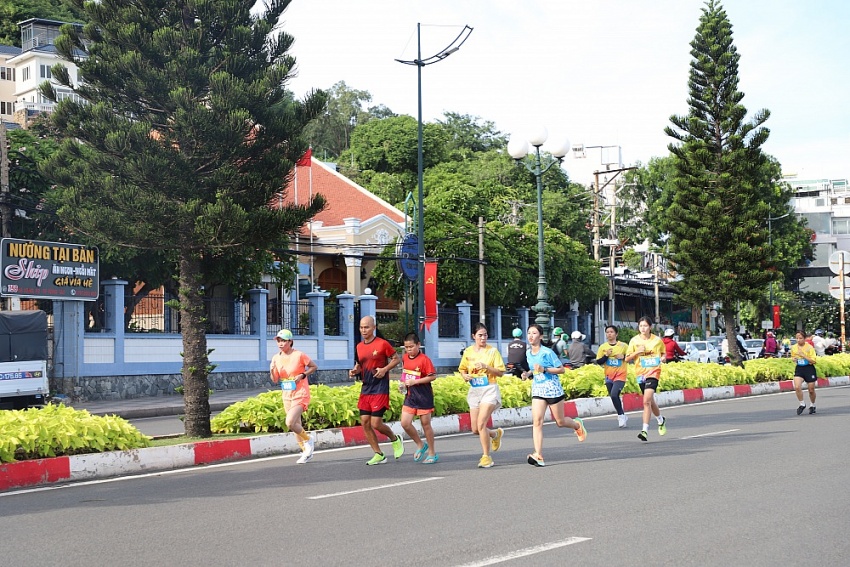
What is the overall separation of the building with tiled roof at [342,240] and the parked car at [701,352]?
1393 centimetres

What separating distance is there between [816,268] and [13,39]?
244 feet

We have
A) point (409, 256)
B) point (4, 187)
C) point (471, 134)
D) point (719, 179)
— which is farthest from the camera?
point (471, 134)

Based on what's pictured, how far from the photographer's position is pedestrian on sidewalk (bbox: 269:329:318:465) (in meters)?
12.3

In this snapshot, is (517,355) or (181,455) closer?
(181,455)

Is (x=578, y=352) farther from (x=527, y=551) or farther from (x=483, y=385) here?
(x=527, y=551)

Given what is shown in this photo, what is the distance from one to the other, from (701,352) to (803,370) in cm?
2714

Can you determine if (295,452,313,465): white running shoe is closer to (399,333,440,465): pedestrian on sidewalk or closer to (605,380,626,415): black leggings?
(399,333,440,465): pedestrian on sidewalk

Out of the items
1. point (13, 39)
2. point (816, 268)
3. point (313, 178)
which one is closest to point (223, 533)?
point (313, 178)

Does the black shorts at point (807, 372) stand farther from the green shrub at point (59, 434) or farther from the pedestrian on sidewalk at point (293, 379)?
the green shrub at point (59, 434)

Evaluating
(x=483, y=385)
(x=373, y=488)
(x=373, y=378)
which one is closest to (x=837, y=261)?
(x=483, y=385)

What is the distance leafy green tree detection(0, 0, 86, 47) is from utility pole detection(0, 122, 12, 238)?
59971mm

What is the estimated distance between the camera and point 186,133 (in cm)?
1371

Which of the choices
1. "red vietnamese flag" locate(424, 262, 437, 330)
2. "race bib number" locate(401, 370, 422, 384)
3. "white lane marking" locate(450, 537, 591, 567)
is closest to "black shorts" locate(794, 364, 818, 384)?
"race bib number" locate(401, 370, 422, 384)

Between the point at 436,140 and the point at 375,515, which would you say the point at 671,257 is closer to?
the point at 375,515
